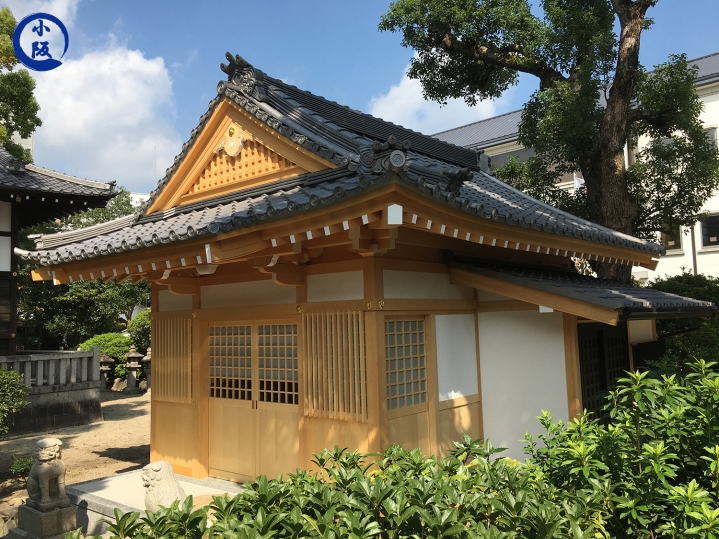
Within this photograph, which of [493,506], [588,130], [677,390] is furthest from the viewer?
[588,130]

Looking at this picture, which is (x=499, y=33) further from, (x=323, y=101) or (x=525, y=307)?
(x=525, y=307)

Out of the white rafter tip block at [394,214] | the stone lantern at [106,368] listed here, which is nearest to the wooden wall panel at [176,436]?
the white rafter tip block at [394,214]

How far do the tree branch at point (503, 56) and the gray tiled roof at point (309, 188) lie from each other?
4.87 metres

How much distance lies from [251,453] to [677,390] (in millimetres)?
5451

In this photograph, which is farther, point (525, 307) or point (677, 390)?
point (525, 307)

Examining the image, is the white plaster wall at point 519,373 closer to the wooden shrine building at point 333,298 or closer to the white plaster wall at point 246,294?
the wooden shrine building at point 333,298

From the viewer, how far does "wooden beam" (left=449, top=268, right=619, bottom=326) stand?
6008 mm

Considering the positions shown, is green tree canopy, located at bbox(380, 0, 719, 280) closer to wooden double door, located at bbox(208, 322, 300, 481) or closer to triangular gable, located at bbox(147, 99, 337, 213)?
triangular gable, located at bbox(147, 99, 337, 213)

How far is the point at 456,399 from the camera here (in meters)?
7.08

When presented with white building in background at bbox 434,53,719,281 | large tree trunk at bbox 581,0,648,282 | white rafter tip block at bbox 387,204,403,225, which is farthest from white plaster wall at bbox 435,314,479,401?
white building in background at bbox 434,53,719,281

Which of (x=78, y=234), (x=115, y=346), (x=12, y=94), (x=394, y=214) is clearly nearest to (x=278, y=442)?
(x=394, y=214)

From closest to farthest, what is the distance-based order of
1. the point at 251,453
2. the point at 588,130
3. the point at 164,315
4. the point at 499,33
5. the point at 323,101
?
1. the point at 251,453
2. the point at 164,315
3. the point at 323,101
4. the point at 588,130
5. the point at 499,33

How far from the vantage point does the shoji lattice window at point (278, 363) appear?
7.19m

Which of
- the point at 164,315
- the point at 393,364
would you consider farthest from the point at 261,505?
the point at 164,315
